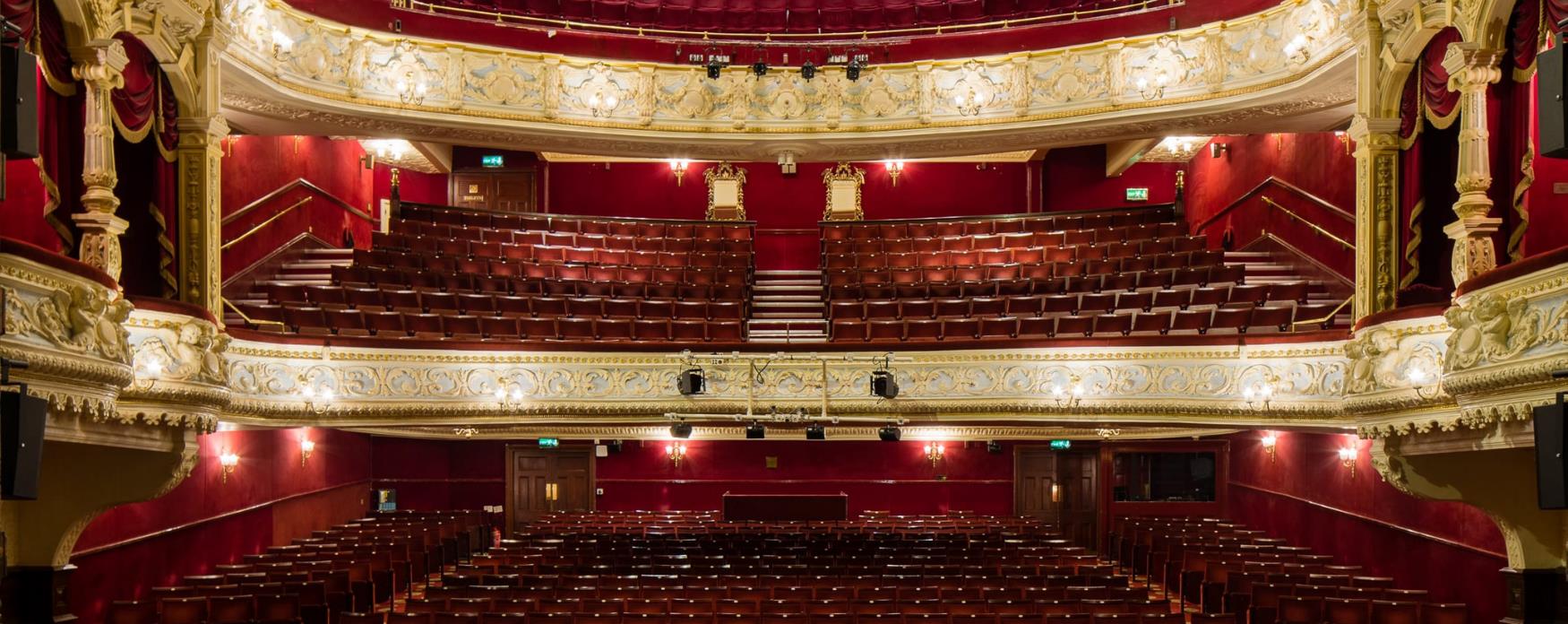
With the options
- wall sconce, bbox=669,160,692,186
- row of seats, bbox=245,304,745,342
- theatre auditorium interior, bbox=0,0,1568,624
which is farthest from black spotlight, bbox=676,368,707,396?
wall sconce, bbox=669,160,692,186

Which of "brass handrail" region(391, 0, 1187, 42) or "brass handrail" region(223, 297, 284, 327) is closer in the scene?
"brass handrail" region(223, 297, 284, 327)

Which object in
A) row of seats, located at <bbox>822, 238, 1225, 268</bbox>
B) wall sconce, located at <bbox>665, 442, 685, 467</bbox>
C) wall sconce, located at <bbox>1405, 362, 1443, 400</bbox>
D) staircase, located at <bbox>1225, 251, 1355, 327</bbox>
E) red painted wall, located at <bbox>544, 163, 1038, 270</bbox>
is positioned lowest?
wall sconce, located at <bbox>665, 442, 685, 467</bbox>

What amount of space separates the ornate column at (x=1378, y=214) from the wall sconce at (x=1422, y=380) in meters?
1.42

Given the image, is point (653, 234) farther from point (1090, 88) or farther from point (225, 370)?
point (225, 370)

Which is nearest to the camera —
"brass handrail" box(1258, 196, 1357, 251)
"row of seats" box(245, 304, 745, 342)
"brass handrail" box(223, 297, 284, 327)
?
"brass handrail" box(223, 297, 284, 327)

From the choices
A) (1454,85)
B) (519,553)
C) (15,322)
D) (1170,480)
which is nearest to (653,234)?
(519,553)

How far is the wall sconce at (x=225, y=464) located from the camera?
436 inches

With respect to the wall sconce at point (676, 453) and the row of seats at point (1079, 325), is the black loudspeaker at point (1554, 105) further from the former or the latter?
the wall sconce at point (676, 453)

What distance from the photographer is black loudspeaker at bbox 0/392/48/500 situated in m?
4.12

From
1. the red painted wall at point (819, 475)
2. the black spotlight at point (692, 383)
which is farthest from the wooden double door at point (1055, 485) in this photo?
the black spotlight at point (692, 383)

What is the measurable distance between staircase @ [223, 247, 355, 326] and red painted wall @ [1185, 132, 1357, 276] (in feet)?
31.5

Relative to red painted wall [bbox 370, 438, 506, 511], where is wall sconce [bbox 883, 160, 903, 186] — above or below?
above

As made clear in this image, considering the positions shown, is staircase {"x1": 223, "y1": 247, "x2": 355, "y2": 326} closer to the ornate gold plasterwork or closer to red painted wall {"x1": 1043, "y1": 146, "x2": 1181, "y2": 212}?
the ornate gold plasterwork

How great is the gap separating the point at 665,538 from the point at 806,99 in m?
4.98
